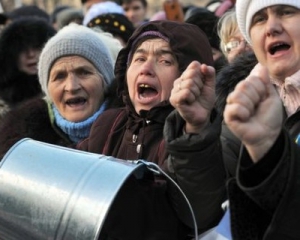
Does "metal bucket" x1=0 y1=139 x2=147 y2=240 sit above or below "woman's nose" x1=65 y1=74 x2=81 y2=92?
below

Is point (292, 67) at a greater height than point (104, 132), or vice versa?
point (292, 67)

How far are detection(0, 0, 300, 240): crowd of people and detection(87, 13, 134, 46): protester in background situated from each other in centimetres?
192

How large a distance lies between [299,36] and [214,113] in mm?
370

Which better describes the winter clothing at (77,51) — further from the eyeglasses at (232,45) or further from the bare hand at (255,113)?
the bare hand at (255,113)

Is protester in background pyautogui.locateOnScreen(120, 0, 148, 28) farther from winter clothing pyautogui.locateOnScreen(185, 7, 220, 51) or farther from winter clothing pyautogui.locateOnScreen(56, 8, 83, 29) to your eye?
winter clothing pyautogui.locateOnScreen(185, 7, 220, 51)

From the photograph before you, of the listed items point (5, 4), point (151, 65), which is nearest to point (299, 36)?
point (151, 65)

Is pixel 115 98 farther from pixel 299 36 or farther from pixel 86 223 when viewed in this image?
pixel 86 223

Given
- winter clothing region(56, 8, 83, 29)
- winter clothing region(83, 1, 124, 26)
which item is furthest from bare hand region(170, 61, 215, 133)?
winter clothing region(56, 8, 83, 29)

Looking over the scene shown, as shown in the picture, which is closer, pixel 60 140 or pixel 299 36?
pixel 299 36

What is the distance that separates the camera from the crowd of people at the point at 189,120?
6.06ft

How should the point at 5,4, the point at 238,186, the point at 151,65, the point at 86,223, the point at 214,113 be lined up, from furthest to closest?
the point at 5,4 < the point at 151,65 < the point at 214,113 < the point at 86,223 < the point at 238,186

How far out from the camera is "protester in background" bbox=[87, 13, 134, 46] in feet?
18.8

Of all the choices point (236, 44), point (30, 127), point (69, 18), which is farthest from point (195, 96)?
point (69, 18)

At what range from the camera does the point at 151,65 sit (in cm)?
287
